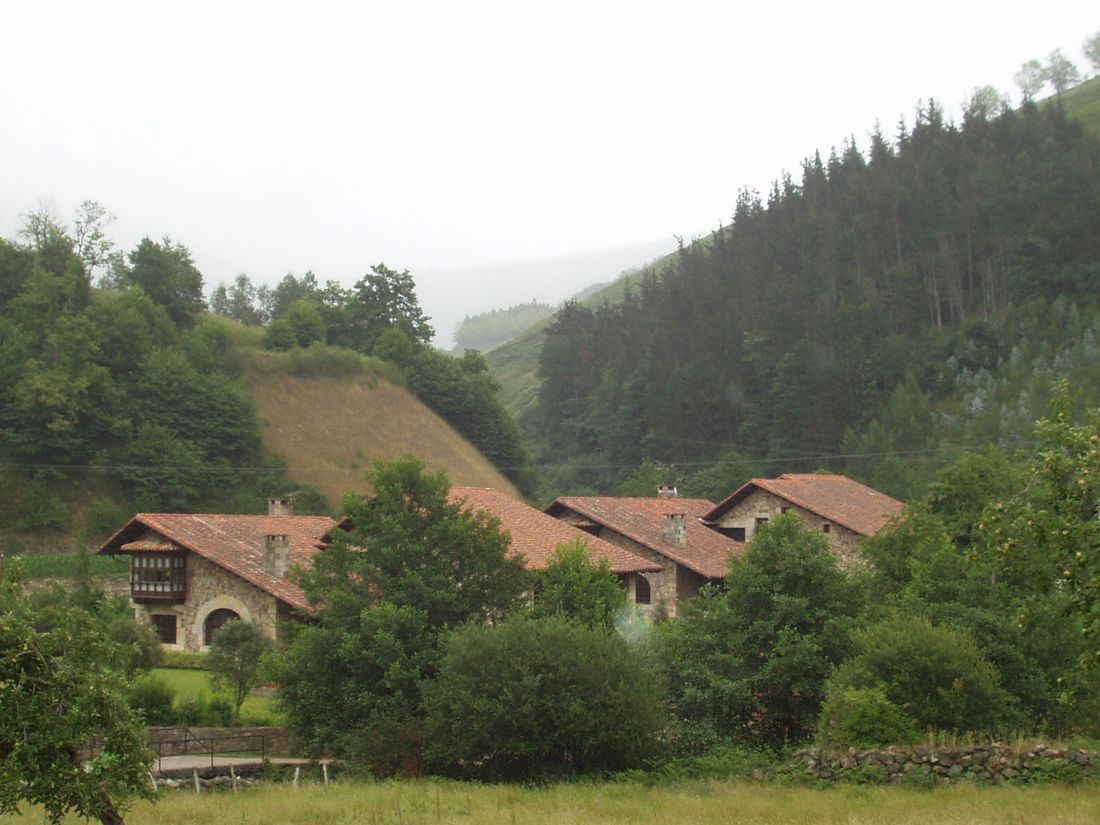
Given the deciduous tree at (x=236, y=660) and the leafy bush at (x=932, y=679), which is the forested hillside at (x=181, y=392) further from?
the leafy bush at (x=932, y=679)

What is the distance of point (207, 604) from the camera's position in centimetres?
3831

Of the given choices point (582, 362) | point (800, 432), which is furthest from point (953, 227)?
point (582, 362)

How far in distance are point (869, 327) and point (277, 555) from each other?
195 ft

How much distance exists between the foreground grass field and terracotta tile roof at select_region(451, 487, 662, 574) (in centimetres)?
1669

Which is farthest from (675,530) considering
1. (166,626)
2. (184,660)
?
(166,626)

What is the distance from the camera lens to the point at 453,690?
22.2 metres

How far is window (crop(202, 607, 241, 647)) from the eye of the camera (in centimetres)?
3780

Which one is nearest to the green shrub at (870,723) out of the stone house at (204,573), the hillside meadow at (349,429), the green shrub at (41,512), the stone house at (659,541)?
the stone house at (659,541)

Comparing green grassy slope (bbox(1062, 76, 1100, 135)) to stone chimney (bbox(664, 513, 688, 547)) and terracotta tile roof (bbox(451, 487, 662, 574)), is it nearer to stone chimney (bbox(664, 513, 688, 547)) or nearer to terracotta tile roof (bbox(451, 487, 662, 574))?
stone chimney (bbox(664, 513, 688, 547))

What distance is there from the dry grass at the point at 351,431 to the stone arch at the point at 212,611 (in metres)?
34.0

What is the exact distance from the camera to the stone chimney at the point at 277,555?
123 ft

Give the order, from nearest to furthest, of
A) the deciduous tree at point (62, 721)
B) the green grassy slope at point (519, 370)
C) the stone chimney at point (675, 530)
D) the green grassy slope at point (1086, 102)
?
the deciduous tree at point (62, 721) < the stone chimney at point (675, 530) < the green grassy slope at point (1086, 102) < the green grassy slope at point (519, 370)

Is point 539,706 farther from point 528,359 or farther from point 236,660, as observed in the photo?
point 528,359

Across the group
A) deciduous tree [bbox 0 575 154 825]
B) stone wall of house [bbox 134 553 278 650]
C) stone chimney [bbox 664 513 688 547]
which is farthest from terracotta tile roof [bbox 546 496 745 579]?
deciduous tree [bbox 0 575 154 825]
